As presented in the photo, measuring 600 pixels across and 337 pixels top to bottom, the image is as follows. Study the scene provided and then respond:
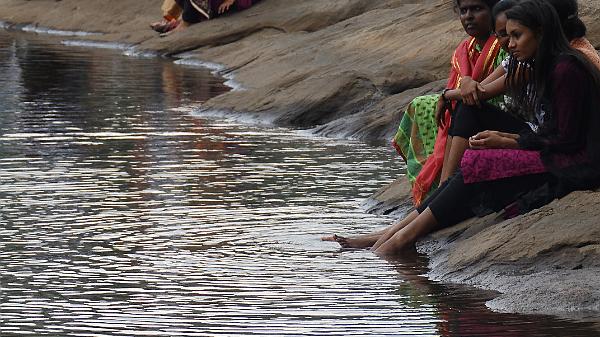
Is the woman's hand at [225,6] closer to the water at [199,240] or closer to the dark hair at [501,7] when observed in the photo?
the water at [199,240]

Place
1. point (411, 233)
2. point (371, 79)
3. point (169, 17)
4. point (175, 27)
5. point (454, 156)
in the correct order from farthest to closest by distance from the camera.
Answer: point (169, 17)
point (175, 27)
point (371, 79)
point (454, 156)
point (411, 233)

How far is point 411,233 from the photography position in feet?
26.0

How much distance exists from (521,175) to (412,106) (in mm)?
1189

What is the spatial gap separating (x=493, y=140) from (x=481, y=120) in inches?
14.7

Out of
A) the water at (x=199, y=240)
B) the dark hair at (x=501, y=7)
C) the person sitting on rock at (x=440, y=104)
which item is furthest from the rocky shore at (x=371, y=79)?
the dark hair at (x=501, y=7)

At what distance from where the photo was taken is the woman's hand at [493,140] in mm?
7684

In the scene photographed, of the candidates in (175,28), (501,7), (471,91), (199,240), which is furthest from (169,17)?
(501,7)

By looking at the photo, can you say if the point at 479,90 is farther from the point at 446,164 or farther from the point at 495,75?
the point at 446,164

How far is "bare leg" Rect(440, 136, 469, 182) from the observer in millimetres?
8070

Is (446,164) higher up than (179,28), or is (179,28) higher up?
(446,164)

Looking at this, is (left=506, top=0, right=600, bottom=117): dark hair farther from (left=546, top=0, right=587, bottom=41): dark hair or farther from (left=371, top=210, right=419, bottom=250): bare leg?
(left=371, top=210, right=419, bottom=250): bare leg

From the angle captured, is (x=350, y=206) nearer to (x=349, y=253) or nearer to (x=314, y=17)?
(x=349, y=253)

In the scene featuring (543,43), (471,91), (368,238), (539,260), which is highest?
(543,43)

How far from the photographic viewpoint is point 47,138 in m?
13.1
